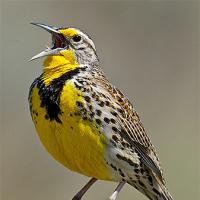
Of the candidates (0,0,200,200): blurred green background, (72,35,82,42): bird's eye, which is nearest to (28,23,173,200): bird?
(72,35,82,42): bird's eye

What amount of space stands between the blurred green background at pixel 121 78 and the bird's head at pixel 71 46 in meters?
2.10

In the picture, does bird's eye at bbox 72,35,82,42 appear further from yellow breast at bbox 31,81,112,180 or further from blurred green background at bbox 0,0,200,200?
blurred green background at bbox 0,0,200,200

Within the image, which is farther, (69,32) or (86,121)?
(69,32)

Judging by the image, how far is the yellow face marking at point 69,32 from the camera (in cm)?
556

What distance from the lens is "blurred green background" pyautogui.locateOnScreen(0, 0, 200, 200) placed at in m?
7.96

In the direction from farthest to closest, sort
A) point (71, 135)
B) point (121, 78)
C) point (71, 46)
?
point (121, 78) < point (71, 46) < point (71, 135)

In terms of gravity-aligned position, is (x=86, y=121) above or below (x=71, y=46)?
below

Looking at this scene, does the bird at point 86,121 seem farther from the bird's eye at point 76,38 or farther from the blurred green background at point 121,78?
the blurred green background at point 121,78

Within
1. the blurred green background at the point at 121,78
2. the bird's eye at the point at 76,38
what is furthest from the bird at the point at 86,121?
the blurred green background at the point at 121,78

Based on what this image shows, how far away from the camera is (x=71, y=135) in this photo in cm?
518

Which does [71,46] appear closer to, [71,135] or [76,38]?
[76,38]

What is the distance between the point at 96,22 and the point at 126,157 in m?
3.78

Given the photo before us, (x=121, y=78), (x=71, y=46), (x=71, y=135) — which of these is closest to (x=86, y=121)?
(x=71, y=135)

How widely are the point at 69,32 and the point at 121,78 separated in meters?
3.22
